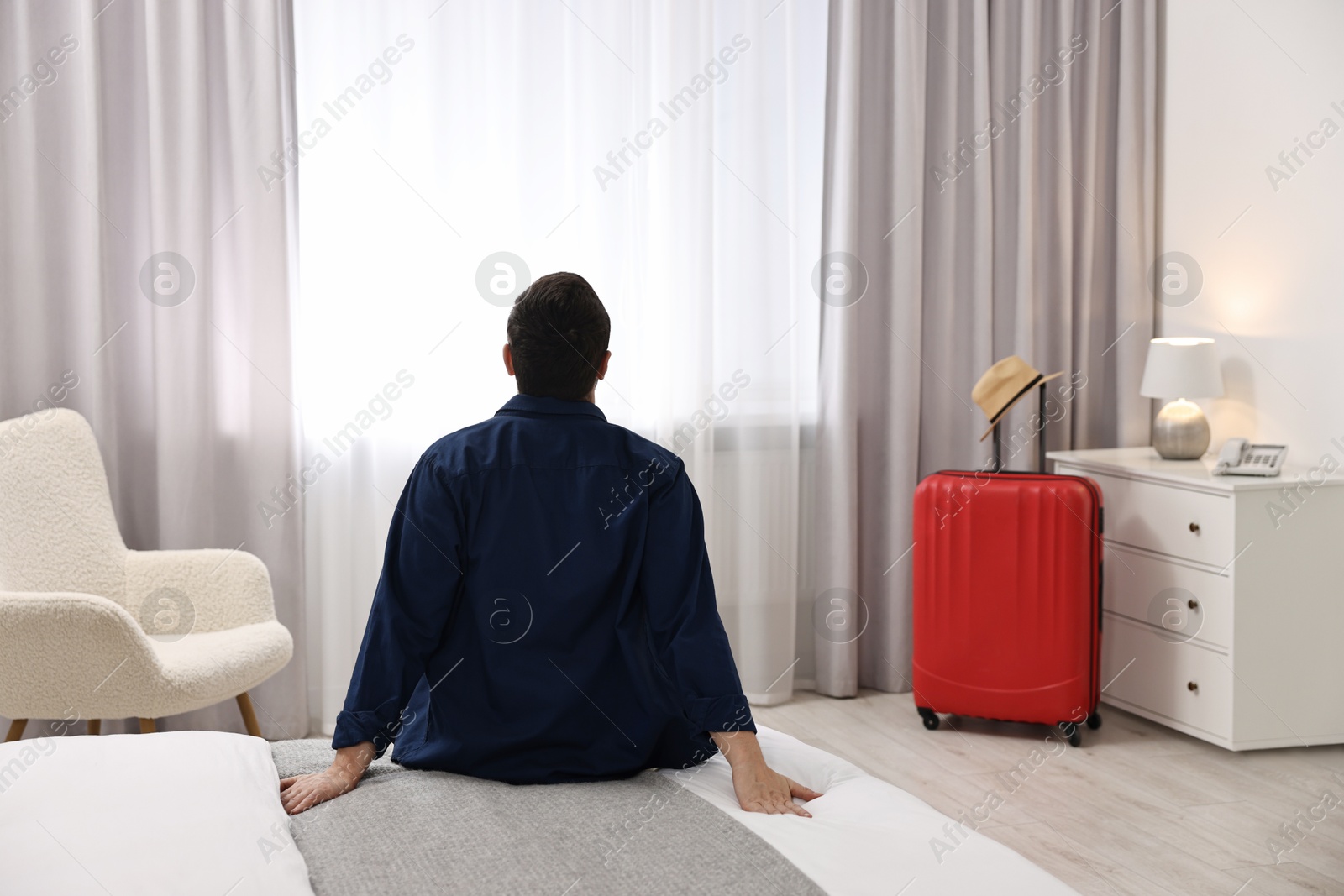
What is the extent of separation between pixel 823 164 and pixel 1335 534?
180cm

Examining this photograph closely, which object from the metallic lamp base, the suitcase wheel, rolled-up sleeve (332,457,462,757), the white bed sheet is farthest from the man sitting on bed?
the metallic lamp base

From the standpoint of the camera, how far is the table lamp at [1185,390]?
3.17 metres

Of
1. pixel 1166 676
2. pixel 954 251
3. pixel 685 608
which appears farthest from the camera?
pixel 954 251

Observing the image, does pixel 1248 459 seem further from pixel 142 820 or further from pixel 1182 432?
pixel 142 820

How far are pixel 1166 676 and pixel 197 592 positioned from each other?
8.59ft

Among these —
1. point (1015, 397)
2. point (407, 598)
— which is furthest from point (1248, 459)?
point (407, 598)

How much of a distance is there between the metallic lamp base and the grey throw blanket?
242 cm

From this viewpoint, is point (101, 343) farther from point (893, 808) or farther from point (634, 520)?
point (893, 808)

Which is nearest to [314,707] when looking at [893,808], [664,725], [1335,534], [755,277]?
[755,277]

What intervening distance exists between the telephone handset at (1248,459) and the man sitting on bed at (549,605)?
2.06m

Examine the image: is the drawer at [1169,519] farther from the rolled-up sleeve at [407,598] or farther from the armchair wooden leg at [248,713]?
the armchair wooden leg at [248,713]

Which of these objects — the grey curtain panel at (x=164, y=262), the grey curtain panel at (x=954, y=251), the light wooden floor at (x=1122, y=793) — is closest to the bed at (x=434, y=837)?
the light wooden floor at (x=1122, y=793)

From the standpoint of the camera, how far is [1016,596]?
301 cm

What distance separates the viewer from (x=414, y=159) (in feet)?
10.2
